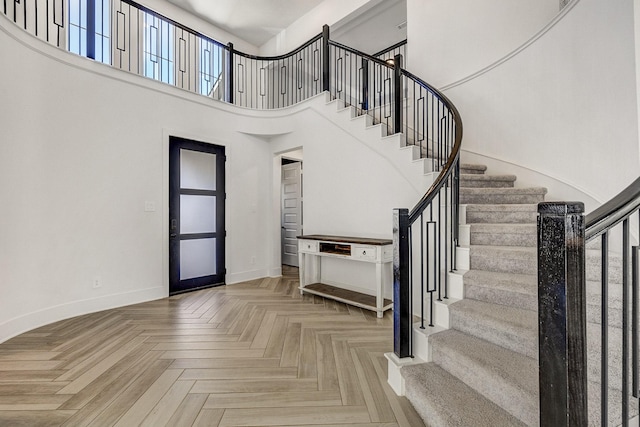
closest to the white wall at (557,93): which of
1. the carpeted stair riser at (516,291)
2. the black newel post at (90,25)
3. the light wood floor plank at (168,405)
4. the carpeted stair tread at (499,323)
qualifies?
the carpeted stair riser at (516,291)

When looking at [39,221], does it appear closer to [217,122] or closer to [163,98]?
[163,98]

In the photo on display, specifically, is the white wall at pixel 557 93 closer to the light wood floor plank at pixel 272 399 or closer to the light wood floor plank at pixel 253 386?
the light wood floor plank at pixel 272 399

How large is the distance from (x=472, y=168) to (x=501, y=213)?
994mm

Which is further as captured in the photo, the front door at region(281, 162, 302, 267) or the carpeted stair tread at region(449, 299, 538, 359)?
the front door at region(281, 162, 302, 267)

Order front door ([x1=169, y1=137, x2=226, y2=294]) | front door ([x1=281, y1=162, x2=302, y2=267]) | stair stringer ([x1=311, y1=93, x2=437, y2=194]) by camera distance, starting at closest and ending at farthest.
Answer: stair stringer ([x1=311, y1=93, x2=437, y2=194]), front door ([x1=169, y1=137, x2=226, y2=294]), front door ([x1=281, y1=162, x2=302, y2=267])

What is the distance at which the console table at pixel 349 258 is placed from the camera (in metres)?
3.38

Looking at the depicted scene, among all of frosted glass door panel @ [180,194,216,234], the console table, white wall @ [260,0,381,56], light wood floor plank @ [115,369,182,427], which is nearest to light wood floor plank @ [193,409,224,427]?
light wood floor plank @ [115,369,182,427]

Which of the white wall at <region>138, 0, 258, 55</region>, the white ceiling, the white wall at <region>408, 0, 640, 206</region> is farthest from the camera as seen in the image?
the white ceiling

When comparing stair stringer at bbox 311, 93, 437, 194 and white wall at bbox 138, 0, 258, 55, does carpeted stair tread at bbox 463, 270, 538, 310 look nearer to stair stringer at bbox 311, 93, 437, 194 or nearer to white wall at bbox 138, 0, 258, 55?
stair stringer at bbox 311, 93, 437, 194

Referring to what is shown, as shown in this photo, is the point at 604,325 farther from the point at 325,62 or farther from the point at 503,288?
the point at 325,62

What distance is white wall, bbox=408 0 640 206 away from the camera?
258cm

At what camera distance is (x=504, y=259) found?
7.77 ft

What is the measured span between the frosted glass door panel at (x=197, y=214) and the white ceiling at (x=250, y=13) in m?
3.80

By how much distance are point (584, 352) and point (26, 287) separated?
4.22 m
